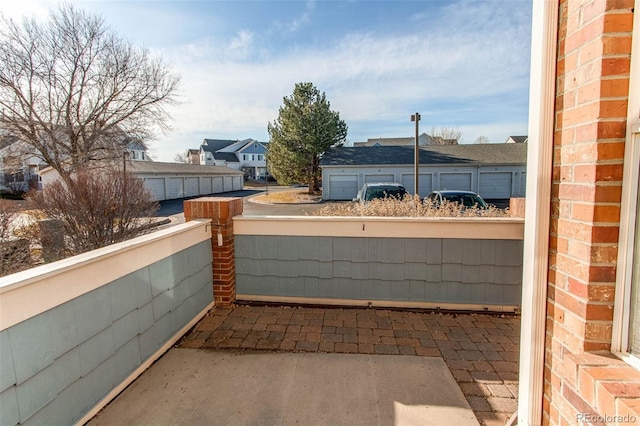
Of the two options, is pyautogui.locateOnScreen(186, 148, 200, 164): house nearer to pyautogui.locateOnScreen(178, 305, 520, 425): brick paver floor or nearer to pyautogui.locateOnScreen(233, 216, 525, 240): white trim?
pyautogui.locateOnScreen(233, 216, 525, 240): white trim

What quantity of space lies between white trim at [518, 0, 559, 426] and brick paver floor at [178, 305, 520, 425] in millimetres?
904

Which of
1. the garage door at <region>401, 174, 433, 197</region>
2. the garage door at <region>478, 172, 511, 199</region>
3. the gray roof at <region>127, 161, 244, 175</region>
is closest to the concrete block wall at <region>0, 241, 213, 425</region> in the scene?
the garage door at <region>401, 174, 433, 197</region>

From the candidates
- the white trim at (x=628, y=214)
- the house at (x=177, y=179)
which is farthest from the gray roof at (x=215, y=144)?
the white trim at (x=628, y=214)

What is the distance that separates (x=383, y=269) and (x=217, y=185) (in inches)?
1255

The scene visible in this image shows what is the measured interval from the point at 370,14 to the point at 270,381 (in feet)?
23.9

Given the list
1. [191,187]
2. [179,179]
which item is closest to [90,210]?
[179,179]

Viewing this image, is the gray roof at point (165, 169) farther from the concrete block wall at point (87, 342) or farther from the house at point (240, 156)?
the house at point (240, 156)

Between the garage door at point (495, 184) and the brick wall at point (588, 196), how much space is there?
22.9 m

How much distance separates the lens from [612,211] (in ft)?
3.89

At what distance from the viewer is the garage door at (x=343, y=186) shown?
22.3m

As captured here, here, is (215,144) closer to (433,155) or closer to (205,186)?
(205,186)

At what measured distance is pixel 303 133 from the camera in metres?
24.0

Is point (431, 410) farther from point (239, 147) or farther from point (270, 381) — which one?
point (239, 147)

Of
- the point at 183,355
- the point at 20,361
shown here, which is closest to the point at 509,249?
the point at 183,355
